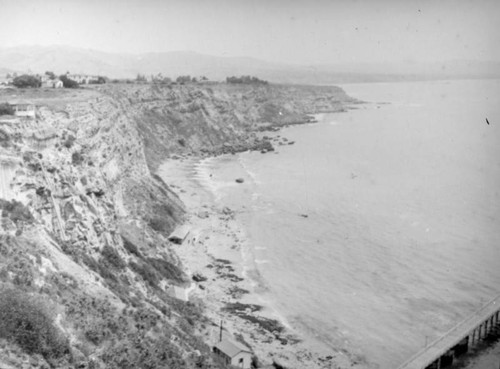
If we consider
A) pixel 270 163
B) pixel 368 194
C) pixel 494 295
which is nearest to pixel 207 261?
pixel 494 295

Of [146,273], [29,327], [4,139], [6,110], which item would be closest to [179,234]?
[146,273]

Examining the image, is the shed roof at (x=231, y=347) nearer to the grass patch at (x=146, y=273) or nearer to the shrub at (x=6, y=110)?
the grass patch at (x=146, y=273)

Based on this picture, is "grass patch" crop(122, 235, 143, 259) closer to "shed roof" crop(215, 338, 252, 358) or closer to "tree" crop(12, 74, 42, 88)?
"shed roof" crop(215, 338, 252, 358)

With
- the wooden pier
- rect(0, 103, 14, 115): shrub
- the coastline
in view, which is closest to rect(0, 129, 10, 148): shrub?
rect(0, 103, 14, 115): shrub

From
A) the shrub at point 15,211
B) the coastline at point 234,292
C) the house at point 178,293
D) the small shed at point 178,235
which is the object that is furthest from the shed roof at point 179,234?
the shrub at point 15,211

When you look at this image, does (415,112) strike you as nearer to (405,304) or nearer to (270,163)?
(270,163)

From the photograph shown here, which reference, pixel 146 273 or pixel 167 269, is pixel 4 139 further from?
pixel 167 269
